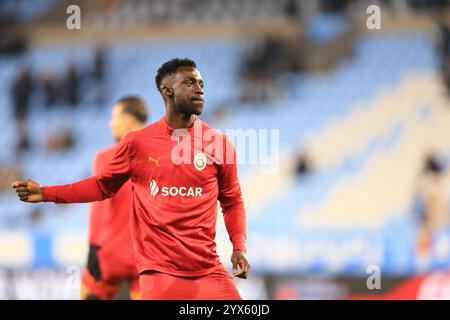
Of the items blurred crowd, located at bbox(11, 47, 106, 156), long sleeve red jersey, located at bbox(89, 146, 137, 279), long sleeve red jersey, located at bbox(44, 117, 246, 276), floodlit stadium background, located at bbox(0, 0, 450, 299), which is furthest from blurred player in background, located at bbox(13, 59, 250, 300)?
blurred crowd, located at bbox(11, 47, 106, 156)

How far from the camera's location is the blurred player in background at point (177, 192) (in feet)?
16.0

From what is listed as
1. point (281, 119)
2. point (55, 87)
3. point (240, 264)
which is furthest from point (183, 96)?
point (55, 87)

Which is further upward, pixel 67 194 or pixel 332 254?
pixel 67 194

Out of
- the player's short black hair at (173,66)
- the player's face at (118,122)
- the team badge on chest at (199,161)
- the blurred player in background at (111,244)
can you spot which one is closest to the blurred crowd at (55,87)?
the player's face at (118,122)

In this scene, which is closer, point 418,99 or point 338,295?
point 338,295

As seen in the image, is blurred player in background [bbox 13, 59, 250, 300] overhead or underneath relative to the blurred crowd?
underneath

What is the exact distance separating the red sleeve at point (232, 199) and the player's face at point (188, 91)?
0.94ft

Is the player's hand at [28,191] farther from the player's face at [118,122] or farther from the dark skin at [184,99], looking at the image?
the player's face at [118,122]

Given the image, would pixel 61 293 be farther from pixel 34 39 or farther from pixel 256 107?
pixel 34 39

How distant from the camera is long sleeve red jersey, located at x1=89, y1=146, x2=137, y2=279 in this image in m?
6.50

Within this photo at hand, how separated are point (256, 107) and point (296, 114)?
0.71 meters

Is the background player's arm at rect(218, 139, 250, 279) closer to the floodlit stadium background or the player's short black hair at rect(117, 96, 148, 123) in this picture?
the player's short black hair at rect(117, 96, 148, 123)

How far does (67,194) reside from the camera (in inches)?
197
